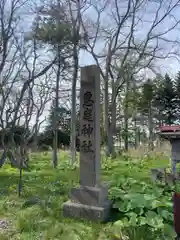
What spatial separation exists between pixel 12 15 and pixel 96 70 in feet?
19.2

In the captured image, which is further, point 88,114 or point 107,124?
point 107,124

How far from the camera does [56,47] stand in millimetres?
10047

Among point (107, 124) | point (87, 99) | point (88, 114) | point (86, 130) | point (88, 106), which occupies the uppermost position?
point (107, 124)

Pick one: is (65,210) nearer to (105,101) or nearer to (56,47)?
(56,47)

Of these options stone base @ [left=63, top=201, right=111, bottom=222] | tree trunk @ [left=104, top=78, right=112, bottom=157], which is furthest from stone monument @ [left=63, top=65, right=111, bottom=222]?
tree trunk @ [left=104, top=78, right=112, bottom=157]

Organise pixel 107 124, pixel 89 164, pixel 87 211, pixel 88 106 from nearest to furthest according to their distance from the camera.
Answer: pixel 87 211 → pixel 89 164 → pixel 88 106 → pixel 107 124

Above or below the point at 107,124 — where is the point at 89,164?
below

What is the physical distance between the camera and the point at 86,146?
3691 millimetres

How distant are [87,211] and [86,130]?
3.78 ft

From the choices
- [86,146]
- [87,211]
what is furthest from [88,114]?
[87,211]

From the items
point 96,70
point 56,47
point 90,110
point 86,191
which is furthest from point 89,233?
point 56,47

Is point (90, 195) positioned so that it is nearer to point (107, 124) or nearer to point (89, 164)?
point (89, 164)

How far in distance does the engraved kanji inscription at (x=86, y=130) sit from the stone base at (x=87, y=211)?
1.02 metres

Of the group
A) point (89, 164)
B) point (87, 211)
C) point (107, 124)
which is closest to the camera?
point (87, 211)
